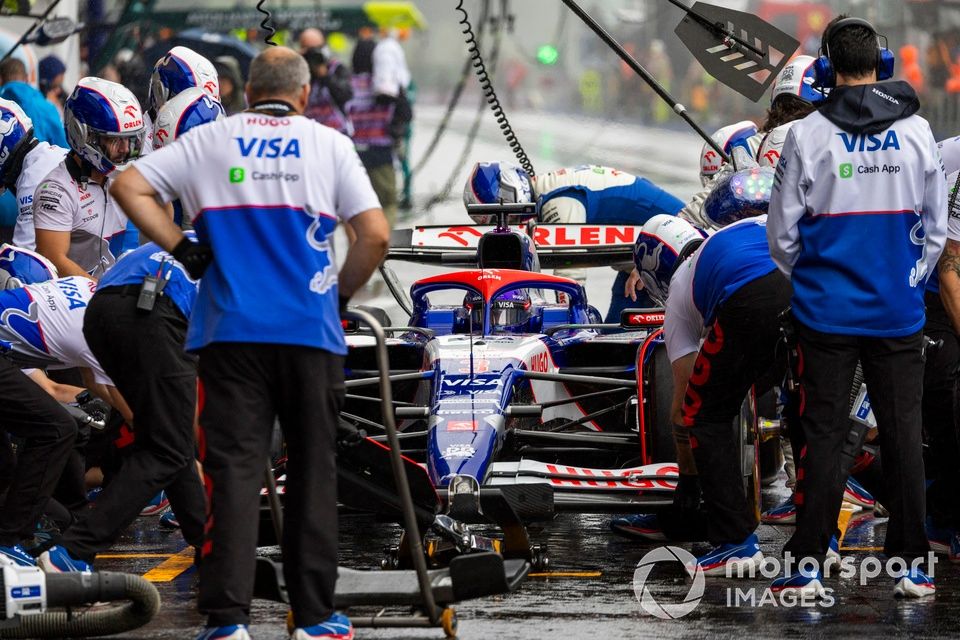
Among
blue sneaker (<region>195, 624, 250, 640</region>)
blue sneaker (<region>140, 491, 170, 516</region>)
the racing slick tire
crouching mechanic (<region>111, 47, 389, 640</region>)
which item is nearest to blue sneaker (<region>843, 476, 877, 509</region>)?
the racing slick tire

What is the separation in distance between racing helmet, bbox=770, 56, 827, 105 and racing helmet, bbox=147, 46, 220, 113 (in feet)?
9.54

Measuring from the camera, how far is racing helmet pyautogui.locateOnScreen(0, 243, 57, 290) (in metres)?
7.41

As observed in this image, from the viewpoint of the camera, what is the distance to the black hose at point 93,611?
5203mm

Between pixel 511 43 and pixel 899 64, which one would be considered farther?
pixel 511 43

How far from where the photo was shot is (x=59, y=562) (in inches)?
234

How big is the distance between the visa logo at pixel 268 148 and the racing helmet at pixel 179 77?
303 cm

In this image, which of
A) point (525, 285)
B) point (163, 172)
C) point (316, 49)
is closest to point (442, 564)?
point (163, 172)

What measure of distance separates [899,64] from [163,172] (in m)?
19.7

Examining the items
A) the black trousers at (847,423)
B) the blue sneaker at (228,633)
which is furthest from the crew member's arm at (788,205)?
the blue sneaker at (228,633)

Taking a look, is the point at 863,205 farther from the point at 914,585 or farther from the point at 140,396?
the point at 140,396

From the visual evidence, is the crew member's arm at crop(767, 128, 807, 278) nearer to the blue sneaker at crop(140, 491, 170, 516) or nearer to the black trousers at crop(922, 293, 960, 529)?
the black trousers at crop(922, 293, 960, 529)

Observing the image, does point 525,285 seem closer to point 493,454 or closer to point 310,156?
point 493,454

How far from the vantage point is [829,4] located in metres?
24.8

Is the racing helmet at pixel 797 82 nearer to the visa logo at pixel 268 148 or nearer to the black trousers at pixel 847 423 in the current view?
the black trousers at pixel 847 423
